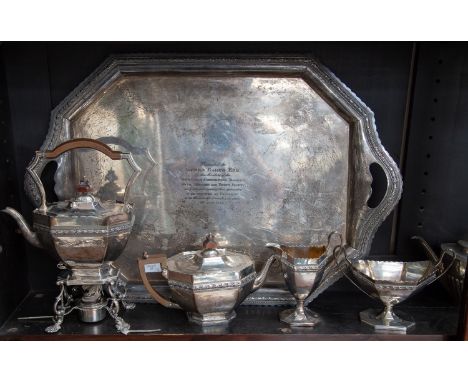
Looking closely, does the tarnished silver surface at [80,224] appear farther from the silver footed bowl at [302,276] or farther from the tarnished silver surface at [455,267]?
the tarnished silver surface at [455,267]

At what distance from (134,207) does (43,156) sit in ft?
0.63

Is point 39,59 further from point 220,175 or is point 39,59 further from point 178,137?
point 220,175

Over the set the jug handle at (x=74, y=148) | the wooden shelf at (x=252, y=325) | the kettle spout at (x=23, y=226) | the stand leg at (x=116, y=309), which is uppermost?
the jug handle at (x=74, y=148)

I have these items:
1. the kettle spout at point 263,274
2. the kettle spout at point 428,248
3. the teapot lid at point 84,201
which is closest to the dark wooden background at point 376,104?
the kettle spout at point 428,248

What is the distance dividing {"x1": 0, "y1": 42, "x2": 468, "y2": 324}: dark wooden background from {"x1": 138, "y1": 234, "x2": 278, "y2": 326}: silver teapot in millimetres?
297

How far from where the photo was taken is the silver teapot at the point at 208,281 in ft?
2.54

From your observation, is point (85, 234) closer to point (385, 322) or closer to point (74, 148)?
point (74, 148)

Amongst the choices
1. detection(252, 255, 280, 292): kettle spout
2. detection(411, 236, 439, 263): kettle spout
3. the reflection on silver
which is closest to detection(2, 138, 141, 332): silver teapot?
detection(252, 255, 280, 292): kettle spout

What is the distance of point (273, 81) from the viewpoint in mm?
860

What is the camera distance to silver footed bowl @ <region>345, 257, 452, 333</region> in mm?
805

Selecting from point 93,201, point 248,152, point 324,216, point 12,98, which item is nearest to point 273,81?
point 248,152

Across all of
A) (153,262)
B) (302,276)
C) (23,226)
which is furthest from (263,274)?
(23,226)

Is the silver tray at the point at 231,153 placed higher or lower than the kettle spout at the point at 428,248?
higher

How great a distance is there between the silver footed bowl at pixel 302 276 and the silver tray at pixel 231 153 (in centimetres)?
5
